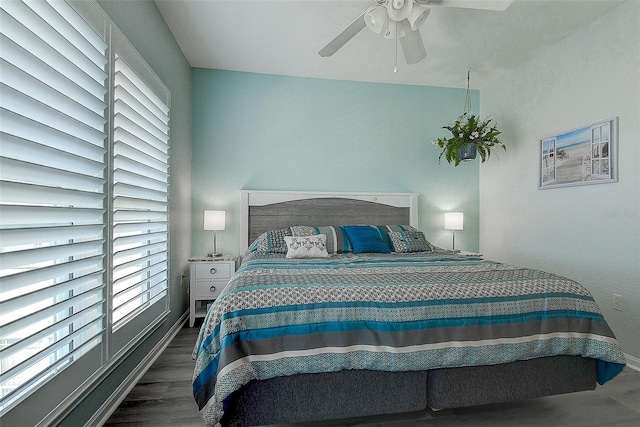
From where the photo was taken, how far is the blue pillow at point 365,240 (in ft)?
10.3

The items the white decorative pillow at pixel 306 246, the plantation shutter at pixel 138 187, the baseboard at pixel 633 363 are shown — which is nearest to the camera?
Result: the plantation shutter at pixel 138 187

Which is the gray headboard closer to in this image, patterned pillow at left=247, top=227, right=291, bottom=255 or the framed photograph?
patterned pillow at left=247, top=227, right=291, bottom=255

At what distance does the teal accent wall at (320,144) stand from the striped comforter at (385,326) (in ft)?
6.89

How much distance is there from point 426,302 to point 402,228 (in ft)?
6.35

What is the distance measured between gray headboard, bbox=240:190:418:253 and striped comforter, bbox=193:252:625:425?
1865 millimetres

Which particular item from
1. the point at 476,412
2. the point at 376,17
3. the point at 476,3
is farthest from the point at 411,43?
the point at 476,412

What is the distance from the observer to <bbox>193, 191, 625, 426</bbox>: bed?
145 cm

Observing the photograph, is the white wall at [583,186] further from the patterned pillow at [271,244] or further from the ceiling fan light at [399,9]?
the patterned pillow at [271,244]

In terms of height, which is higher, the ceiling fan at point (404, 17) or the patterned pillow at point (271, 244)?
the ceiling fan at point (404, 17)

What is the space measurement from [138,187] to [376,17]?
1913 mm

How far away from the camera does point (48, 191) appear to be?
1220mm

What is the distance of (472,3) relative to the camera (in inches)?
78.0

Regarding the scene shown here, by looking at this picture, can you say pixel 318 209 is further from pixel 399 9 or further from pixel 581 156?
pixel 581 156

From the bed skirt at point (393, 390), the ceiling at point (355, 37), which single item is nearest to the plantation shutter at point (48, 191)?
the bed skirt at point (393, 390)
